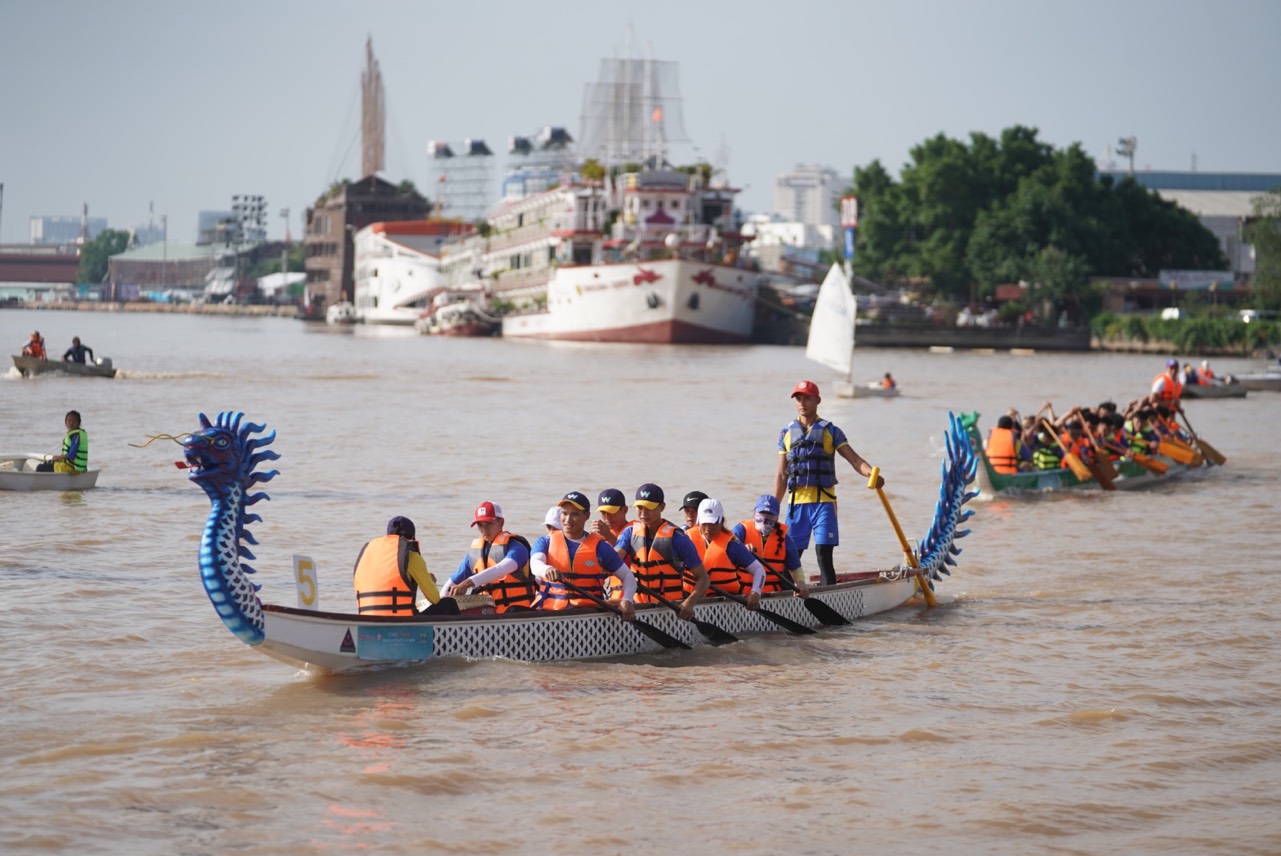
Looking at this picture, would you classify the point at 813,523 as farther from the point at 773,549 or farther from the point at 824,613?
the point at 824,613

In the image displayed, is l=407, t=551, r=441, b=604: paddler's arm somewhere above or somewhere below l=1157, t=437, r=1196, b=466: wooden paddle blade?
below

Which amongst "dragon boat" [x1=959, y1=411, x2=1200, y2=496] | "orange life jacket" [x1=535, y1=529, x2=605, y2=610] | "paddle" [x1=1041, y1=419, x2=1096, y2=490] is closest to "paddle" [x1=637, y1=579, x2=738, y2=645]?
"orange life jacket" [x1=535, y1=529, x2=605, y2=610]


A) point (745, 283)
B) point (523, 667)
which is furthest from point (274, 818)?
point (745, 283)

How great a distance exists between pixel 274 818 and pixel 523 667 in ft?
12.5

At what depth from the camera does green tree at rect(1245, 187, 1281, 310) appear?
299 ft

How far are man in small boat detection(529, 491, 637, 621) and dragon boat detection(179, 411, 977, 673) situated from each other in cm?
18

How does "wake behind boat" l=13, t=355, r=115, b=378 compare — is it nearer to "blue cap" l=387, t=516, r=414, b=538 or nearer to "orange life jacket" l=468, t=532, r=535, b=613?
"orange life jacket" l=468, t=532, r=535, b=613

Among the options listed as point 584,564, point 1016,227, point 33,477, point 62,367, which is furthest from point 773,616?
point 1016,227

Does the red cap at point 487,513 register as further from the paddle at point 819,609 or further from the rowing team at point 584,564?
the paddle at point 819,609

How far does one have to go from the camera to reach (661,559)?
14492 millimetres

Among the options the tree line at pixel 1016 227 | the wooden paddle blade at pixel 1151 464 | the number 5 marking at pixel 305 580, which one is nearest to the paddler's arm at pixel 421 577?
the number 5 marking at pixel 305 580

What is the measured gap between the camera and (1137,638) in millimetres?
16406

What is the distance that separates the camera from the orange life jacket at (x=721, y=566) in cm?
1495

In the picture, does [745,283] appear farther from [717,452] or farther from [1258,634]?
[1258,634]
